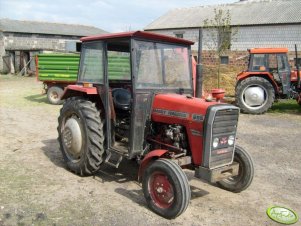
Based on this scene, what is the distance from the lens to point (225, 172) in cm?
415

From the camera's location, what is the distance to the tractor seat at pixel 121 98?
16.1 ft

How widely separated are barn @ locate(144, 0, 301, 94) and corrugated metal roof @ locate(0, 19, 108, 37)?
25.6 feet

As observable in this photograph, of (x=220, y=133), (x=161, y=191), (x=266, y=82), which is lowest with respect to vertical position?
(x=161, y=191)

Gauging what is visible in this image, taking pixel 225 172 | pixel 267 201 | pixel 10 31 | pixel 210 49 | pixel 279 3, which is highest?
pixel 279 3

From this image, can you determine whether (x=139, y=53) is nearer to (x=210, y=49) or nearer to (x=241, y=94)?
(x=241, y=94)

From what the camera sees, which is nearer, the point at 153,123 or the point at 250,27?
the point at 153,123

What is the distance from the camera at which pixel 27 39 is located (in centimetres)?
2988

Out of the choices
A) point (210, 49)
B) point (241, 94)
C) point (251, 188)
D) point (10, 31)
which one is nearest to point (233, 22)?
point (210, 49)

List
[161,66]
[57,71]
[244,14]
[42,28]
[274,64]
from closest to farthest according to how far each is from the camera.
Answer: [161,66], [274,64], [57,71], [244,14], [42,28]

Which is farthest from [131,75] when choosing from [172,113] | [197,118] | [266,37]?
[266,37]

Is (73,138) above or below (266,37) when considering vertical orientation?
below

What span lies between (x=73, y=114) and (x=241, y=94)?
7175 mm

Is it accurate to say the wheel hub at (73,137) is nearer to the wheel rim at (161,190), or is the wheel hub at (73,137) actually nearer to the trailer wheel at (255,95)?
the wheel rim at (161,190)

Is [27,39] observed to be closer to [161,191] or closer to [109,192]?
[109,192]
